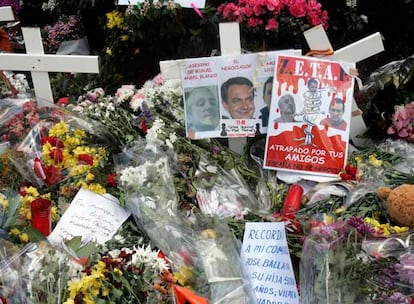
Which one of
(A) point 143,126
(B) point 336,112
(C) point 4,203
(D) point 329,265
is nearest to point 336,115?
(B) point 336,112

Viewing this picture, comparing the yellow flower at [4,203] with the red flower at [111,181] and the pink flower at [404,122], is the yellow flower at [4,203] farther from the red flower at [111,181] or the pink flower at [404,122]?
the pink flower at [404,122]

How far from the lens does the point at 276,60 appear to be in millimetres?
2701

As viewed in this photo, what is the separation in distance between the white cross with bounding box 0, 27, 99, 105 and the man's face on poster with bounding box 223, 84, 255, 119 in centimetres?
75

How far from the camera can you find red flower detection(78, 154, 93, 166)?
2.60 metres

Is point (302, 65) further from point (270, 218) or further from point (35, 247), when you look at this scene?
point (35, 247)

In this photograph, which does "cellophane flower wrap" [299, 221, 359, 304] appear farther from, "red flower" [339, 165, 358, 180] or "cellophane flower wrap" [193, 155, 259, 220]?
"red flower" [339, 165, 358, 180]

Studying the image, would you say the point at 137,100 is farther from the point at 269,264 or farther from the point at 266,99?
the point at 269,264

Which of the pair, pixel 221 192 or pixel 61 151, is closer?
pixel 221 192

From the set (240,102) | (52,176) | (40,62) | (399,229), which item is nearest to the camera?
(399,229)

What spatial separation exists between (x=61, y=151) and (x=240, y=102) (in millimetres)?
839

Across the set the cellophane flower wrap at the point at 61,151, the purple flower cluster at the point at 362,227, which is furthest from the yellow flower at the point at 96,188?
the purple flower cluster at the point at 362,227

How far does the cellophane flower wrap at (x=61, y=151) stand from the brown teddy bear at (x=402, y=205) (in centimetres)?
119

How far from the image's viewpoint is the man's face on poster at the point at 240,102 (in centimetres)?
278

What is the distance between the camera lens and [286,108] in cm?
272
